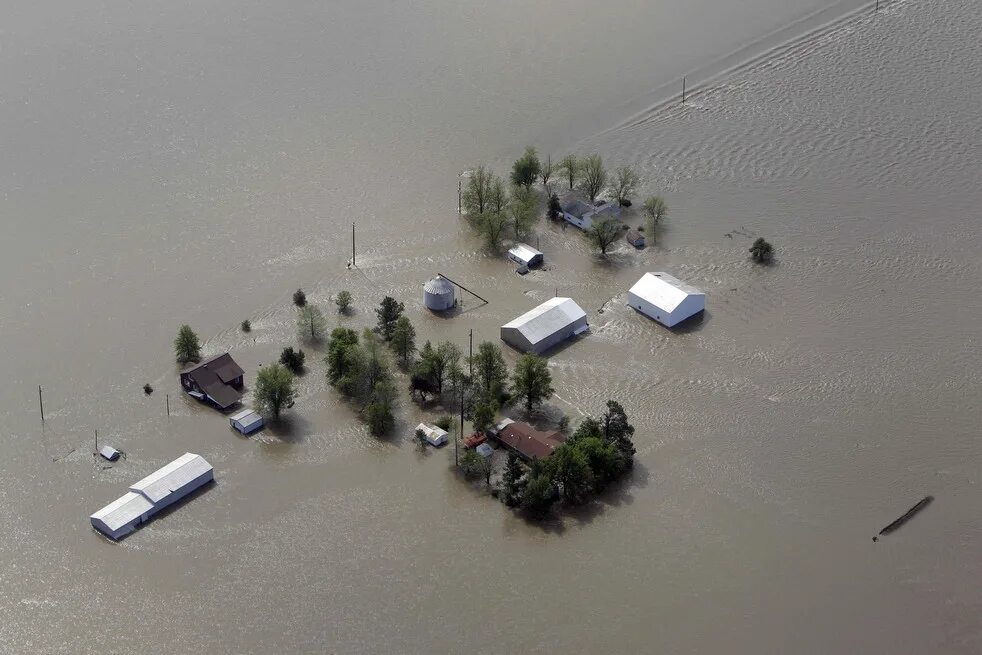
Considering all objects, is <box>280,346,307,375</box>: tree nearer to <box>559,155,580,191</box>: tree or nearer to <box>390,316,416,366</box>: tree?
<box>390,316,416,366</box>: tree

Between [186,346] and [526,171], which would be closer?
[186,346]

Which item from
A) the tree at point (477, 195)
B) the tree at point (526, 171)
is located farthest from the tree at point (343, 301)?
the tree at point (526, 171)

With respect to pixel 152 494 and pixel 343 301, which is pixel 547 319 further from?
pixel 152 494

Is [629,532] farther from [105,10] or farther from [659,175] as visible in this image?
[105,10]

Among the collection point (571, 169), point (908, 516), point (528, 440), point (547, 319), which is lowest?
point (908, 516)

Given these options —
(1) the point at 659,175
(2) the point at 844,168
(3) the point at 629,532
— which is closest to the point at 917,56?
(2) the point at 844,168

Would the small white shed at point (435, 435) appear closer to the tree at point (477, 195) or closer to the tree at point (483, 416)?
the tree at point (483, 416)

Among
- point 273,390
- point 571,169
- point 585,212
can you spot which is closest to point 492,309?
point 585,212
